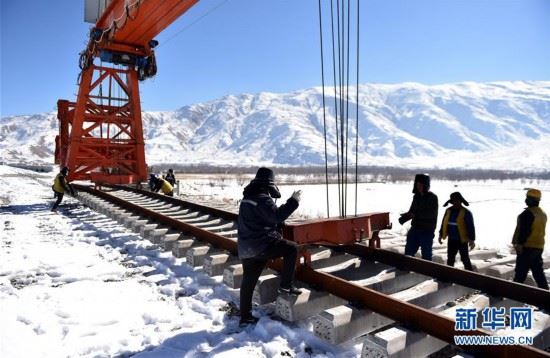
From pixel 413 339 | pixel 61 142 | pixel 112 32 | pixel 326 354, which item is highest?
pixel 112 32

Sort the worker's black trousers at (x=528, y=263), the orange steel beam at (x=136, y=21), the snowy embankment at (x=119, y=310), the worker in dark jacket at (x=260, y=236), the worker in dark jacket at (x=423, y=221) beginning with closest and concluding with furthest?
the snowy embankment at (x=119, y=310)
the worker in dark jacket at (x=260, y=236)
the worker's black trousers at (x=528, y=263)
the worker in dark jacket at (x=423, y=221)
the orange steel beam at (x=136, y=21)

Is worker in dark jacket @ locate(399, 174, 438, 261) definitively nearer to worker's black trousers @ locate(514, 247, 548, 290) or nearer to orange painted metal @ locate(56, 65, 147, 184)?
worker's black trousers @ locate(514, 247, 548, 290)

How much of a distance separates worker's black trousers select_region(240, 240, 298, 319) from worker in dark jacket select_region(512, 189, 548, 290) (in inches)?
115

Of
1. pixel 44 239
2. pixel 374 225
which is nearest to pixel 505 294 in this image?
pixel 374 225

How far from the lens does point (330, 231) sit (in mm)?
4297

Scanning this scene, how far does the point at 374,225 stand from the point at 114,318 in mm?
3038

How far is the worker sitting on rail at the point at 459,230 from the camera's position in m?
5.25

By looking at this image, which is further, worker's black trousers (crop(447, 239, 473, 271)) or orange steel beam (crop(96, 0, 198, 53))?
orange steel beam (crop(96, 0, 198, 53))

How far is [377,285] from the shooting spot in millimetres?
4148

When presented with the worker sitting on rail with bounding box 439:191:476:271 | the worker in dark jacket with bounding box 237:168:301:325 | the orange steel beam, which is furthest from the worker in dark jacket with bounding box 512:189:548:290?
the orange steel beam

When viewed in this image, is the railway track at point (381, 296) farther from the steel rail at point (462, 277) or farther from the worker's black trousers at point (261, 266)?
the worker's black trousers at point (261, 266)

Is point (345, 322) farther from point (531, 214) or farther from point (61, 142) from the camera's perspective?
point (61, 142)

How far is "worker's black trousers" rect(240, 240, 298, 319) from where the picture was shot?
364 cm

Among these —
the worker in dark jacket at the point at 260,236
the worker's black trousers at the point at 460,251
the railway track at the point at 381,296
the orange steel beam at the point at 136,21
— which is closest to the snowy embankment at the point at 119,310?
the railway track at the point at 381,296
